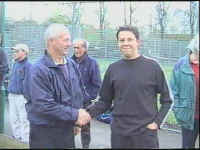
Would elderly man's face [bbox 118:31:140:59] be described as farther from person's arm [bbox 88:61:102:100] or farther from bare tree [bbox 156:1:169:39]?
bare tree [bbox 156:1:169:39]

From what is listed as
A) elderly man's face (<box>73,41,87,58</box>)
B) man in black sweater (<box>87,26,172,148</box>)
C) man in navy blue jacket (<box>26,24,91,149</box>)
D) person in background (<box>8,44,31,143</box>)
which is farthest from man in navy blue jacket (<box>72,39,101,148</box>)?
man in black sweater (<box>87,26,172,148</box>)

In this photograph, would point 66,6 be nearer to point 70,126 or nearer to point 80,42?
point 80,42

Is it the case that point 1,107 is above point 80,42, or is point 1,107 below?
below

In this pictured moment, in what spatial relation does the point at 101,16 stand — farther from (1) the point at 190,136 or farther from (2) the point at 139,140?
(2) the point at 139,140

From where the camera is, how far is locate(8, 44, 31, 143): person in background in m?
7.05

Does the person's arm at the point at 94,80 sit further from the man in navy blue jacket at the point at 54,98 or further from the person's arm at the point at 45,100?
the person's arm at the point at 45,100

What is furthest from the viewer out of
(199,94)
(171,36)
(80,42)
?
(171,36)

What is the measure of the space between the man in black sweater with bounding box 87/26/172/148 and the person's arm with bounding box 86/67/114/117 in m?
0.09

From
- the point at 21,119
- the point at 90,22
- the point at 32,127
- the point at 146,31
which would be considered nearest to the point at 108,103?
the point at 32,127

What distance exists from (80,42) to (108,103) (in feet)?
8.57

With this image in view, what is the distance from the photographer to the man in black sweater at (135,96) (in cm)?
368

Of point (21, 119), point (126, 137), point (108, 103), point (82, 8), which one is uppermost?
A: point (82, 8)

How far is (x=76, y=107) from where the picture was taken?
4.12 metres

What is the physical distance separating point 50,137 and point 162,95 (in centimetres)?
112
